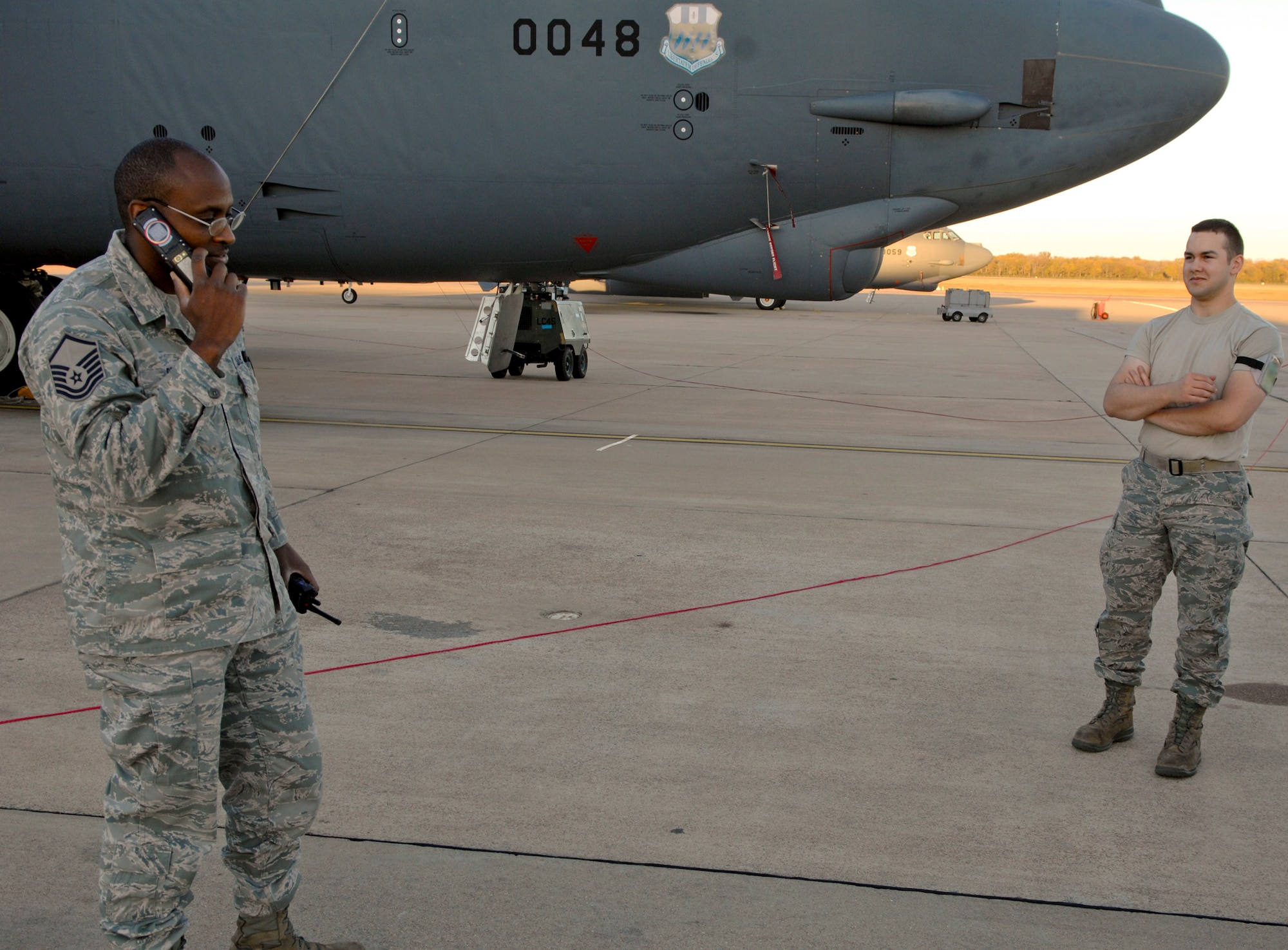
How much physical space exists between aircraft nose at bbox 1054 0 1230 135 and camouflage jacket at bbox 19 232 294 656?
9.66 metres

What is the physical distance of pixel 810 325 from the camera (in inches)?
1232

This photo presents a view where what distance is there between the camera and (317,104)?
1079 centimetres

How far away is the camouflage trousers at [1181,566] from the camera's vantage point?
14.1 feet

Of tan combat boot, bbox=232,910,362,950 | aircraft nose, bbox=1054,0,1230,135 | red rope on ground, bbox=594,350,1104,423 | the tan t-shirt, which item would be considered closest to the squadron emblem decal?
aircraft nose, bbox=1054,0,1230,135

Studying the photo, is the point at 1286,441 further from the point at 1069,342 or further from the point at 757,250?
the point at 1069,342

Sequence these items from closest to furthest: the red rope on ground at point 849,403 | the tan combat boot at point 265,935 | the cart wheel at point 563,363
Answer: the tan combat boot at point 265,935, the red rope on ground at point 849,403, the cart wheel at point 563,363

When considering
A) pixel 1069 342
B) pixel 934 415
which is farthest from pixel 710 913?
pixel 1069 342

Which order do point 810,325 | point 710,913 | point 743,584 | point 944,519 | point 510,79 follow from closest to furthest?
point 710,913, point 743,584, point 944,519, point 510,79, point 810,325

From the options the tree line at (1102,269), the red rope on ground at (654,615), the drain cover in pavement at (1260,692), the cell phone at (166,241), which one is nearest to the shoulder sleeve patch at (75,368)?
the cell phone at (166,241)

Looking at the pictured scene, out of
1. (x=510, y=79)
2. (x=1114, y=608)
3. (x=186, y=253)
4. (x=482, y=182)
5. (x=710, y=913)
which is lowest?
(x=710, y=913)

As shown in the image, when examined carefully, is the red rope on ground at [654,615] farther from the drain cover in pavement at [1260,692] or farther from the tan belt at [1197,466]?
the tan belt at [1197,466]

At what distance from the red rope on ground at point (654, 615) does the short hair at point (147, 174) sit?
108 inches

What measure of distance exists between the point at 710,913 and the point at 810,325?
94.6 ft

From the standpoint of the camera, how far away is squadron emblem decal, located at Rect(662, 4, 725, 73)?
10.5m
